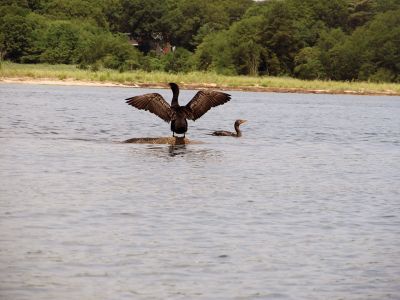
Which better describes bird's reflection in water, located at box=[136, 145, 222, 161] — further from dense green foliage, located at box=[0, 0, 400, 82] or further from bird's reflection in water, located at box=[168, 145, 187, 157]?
dense green foliage, located at box=[0, 0, 400, 82]

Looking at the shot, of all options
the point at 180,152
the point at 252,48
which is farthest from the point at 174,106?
the point at 252,48

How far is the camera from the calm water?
1123cm

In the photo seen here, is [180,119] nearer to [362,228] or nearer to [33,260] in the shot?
[362,228]

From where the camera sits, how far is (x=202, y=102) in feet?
88.0

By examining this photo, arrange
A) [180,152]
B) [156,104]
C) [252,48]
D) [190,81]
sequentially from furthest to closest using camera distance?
[252,48]
[190,81]
[156,104]
[180,152]

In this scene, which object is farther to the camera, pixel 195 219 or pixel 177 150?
pixel 177 150

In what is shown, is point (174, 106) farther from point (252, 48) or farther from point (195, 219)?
point (252, 48)

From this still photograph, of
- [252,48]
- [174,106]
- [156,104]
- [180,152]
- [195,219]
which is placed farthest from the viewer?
[252,48]

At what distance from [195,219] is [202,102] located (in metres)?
11.8

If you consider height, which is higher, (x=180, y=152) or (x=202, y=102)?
(x=202, y=102)

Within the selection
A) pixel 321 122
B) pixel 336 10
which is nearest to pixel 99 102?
pixel 321 122

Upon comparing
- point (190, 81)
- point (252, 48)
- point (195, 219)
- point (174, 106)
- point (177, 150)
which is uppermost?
point (252, 48)

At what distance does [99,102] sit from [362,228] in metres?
38.5

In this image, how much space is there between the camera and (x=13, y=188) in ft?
58.0
